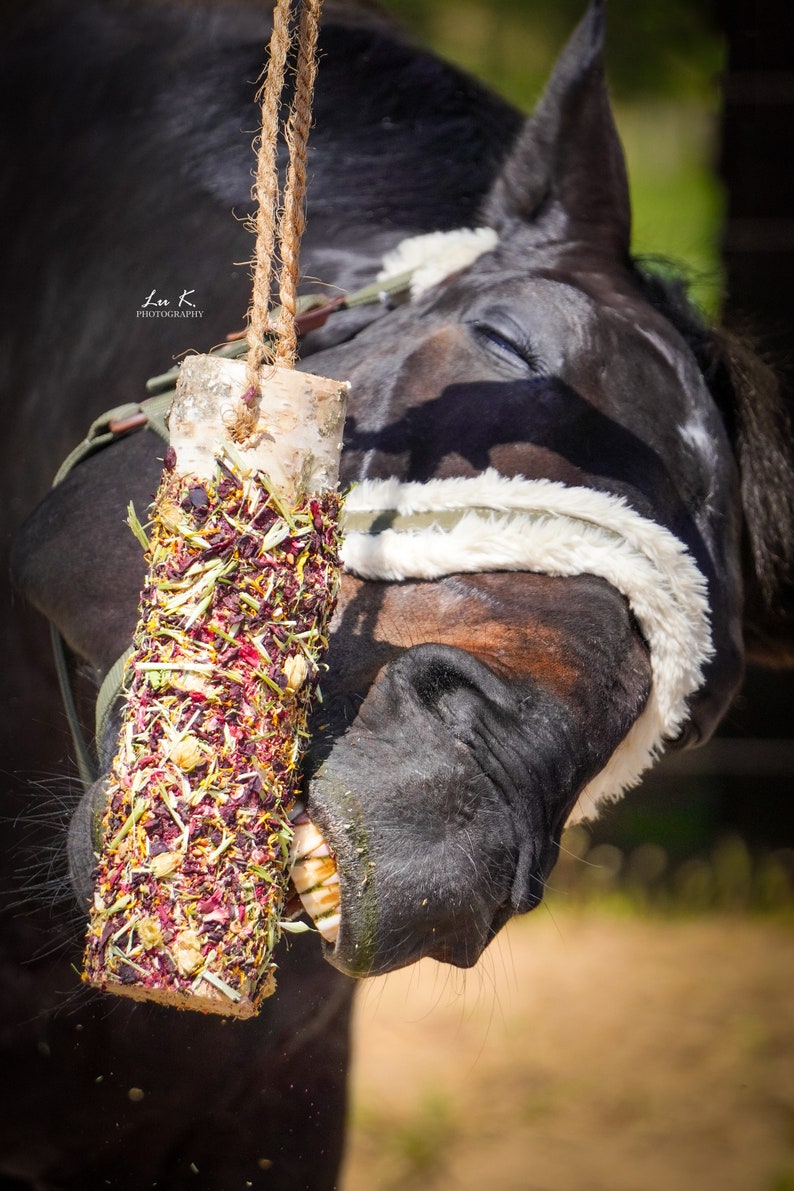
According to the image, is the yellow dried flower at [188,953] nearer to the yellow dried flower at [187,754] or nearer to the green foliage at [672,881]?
the yellow dried flower at [187,754]

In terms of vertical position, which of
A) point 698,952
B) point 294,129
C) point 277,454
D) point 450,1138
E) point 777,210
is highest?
point 294,129

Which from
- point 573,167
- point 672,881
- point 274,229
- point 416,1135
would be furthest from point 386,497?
point 672,881

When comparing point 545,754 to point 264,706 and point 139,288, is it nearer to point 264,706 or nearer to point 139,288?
point 264,706

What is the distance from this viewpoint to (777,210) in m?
1.99

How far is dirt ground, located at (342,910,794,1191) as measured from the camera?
1.92 meters

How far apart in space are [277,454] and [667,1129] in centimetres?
203

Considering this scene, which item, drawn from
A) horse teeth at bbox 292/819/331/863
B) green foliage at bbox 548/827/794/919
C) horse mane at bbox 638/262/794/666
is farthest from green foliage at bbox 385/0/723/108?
green foliage at bbox 548/827/794/919

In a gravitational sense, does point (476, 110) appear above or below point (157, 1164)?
above

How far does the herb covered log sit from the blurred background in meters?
1.11

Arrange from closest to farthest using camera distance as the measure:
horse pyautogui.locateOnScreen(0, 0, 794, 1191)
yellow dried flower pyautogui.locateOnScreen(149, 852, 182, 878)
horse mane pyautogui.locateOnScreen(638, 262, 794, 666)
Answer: yellow dried flower pyautogui.locateOnScreen(149, 852, 182, 878)
horse pyautogui.locateOnScreen(0, 0, 794, 1191)
horse mane pyautogui.locateOnScreen(638, 262, 794, 666)

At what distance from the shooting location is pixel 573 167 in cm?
108

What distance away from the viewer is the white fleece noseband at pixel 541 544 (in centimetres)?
75

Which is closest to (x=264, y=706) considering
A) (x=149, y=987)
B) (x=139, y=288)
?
(x=149, y=987)

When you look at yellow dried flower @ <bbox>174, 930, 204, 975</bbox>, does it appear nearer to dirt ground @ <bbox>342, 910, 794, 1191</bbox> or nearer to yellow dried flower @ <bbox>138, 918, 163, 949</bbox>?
yellow dried flower @ <bbox>138, 918, 163, 949</bbox>
